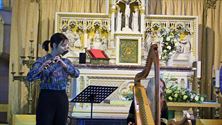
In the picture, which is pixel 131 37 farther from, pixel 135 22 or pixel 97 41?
pixel 97 41

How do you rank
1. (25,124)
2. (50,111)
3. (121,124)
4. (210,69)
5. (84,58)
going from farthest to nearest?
(210,69) < (84,58) < (25,124) < (121,124) < (50,111)

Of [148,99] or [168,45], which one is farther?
[168,45]

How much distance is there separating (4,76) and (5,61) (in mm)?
342

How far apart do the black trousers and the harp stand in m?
0.78

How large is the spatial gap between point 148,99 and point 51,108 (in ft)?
3.44

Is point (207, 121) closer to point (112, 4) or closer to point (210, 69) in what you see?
point (210, 69)

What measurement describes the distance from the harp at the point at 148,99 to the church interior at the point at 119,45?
300 cm

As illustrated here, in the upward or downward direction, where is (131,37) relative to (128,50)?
→ upward

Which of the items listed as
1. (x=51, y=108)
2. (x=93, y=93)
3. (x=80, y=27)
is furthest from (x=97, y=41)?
(x=51, y=108)

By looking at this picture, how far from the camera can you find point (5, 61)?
930 cm

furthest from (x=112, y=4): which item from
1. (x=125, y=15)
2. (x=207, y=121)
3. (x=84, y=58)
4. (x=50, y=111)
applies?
(x=50, y=111)

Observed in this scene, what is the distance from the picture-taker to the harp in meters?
2.62

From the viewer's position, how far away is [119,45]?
24.8 ft

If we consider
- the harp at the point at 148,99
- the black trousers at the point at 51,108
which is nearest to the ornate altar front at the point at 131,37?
the black trousers at the point at 51,108
